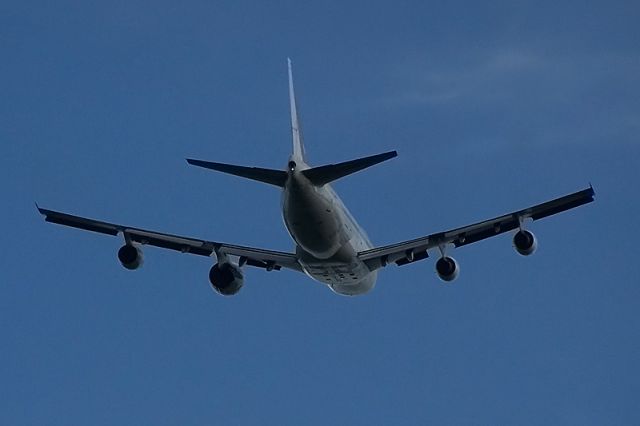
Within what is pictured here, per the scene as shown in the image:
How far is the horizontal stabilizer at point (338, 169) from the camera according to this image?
52.0m

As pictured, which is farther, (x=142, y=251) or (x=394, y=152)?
(x=142, y=251)

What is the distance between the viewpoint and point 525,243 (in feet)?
190

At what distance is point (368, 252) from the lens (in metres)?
62.0

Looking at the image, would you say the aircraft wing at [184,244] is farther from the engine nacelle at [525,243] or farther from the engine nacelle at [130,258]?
the engine nacelle at [525,243]

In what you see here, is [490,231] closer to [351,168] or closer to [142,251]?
[351,168]

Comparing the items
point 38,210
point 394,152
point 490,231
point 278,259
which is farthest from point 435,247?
point 38,210

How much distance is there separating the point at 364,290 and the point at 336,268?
5.92 metres

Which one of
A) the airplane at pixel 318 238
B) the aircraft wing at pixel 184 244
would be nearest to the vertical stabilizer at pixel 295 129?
the airplane at pixel 318 238

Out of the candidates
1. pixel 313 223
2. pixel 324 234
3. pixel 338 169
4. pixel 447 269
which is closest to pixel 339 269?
pixel 324 234

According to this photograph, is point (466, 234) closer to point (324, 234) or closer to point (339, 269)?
point (339, 269)

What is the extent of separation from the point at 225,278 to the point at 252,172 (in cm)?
854

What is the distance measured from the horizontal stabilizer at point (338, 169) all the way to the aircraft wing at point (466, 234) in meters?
7.74

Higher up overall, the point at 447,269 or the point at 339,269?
the point at 447,269

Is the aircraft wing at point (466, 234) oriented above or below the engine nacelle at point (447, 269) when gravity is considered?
above
